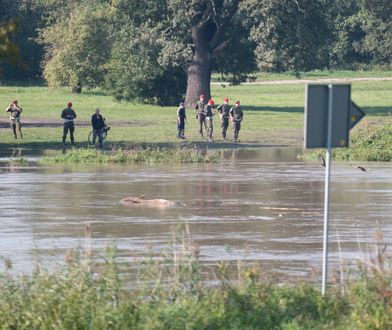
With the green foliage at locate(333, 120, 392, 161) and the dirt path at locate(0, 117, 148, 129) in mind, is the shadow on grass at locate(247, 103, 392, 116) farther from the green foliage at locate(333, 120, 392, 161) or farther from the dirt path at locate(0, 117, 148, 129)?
the green foliage at locate(333, 120, 392, 161)

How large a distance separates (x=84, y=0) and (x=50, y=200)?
246ft

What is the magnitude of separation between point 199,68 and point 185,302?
5666cm

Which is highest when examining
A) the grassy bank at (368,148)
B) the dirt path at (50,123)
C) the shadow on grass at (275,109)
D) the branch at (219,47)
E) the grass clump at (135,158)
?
the branch at (219,47)

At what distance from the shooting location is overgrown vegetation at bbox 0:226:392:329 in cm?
1191

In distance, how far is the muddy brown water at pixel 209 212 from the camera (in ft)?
60.1

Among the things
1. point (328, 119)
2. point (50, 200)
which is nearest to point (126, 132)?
point (50, 200)

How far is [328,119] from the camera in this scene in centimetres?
1432

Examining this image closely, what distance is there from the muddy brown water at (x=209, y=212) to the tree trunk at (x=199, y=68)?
31.3 m

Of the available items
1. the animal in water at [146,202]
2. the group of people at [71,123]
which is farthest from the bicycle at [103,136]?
the animal in water at [146,202]

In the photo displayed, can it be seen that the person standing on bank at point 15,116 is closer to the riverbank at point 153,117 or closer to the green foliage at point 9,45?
the riverbank at point 153,117

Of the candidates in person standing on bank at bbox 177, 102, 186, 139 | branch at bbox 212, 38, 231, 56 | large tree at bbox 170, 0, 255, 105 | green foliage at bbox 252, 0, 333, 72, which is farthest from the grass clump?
branch at bbox 212, 38, 231, 56

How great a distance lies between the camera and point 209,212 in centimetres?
2414

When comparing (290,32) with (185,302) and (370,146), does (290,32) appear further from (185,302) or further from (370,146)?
(185,302)

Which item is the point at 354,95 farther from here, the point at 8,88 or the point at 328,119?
the point at 328,119
